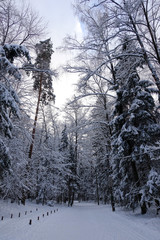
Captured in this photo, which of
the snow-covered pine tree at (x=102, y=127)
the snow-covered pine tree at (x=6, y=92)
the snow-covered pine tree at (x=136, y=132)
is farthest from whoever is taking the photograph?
the snow-covered pine tree at (x=102, y=127)

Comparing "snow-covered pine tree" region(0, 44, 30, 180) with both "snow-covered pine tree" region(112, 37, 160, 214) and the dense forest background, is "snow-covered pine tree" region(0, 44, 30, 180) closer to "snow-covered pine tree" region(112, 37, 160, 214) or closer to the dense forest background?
the dense forest background

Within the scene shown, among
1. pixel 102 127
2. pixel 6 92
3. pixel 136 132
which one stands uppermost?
pixel 102 127

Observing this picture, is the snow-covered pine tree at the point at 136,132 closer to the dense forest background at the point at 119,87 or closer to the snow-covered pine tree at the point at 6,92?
the dense forest background at the point at 119,87

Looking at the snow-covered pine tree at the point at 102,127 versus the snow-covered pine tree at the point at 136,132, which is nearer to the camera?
the snow-covered pine tree at the point at 136,132

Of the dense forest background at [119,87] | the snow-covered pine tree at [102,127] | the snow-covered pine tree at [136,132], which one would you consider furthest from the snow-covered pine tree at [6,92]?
the snow-covered pine tree at [102,127]

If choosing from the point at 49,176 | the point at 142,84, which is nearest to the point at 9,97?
the point at 142,84

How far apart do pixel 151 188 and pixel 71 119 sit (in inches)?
775

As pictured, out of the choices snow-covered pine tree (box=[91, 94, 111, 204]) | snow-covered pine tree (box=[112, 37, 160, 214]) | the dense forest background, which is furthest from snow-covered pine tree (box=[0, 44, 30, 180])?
snow-covered pine tree (box=[91, 94, 111, 204])

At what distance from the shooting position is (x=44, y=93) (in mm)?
17438

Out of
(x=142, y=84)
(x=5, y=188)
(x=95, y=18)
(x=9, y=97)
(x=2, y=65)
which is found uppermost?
(x=95, y=18)

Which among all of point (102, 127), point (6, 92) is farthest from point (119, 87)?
point (6, 92)

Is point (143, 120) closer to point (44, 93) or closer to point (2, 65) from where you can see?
point (2, 65)

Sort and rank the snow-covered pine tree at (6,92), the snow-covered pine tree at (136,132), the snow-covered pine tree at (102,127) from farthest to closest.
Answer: the snow-covered pine tree at (102,127), the snow-covered pine tree at (136,132), the snow-covered pine tree at (6,92)

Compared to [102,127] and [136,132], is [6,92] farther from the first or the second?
[102,127]
